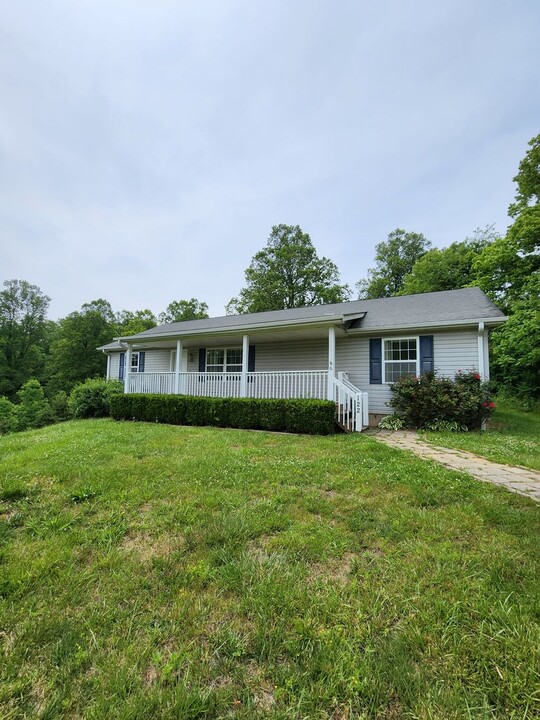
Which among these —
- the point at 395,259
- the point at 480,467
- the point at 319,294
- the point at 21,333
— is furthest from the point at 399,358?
the point at 21,333

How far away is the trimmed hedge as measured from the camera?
6.82 meters

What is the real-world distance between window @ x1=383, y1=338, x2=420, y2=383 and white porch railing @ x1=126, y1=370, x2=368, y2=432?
4.20 ft

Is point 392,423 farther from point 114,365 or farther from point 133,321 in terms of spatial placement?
point 133,321

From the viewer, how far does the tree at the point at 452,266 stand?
18.3m

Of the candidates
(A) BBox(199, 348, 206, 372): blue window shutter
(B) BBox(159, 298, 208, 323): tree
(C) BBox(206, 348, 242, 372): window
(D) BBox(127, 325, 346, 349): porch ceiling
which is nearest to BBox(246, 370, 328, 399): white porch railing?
(D) BBox(127, 325, 346, 349): porch ceiling

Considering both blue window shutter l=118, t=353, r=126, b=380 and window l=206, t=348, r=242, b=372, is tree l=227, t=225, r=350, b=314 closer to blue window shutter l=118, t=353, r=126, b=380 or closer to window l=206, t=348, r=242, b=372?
blue window shutter l=118, t=353, r=126, b=380

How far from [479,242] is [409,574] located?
892 inches

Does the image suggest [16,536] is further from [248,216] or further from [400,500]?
[248,216]

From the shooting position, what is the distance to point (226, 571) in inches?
79.9

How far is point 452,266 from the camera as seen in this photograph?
18.5 metres

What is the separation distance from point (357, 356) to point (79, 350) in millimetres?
26441

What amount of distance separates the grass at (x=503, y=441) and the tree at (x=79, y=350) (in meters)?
27.3

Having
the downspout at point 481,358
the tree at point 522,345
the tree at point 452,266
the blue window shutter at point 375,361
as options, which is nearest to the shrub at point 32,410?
the blue window shutter at point 375,361

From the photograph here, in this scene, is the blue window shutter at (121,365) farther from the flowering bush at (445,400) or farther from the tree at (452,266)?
Answer: the tree at (452,266)
